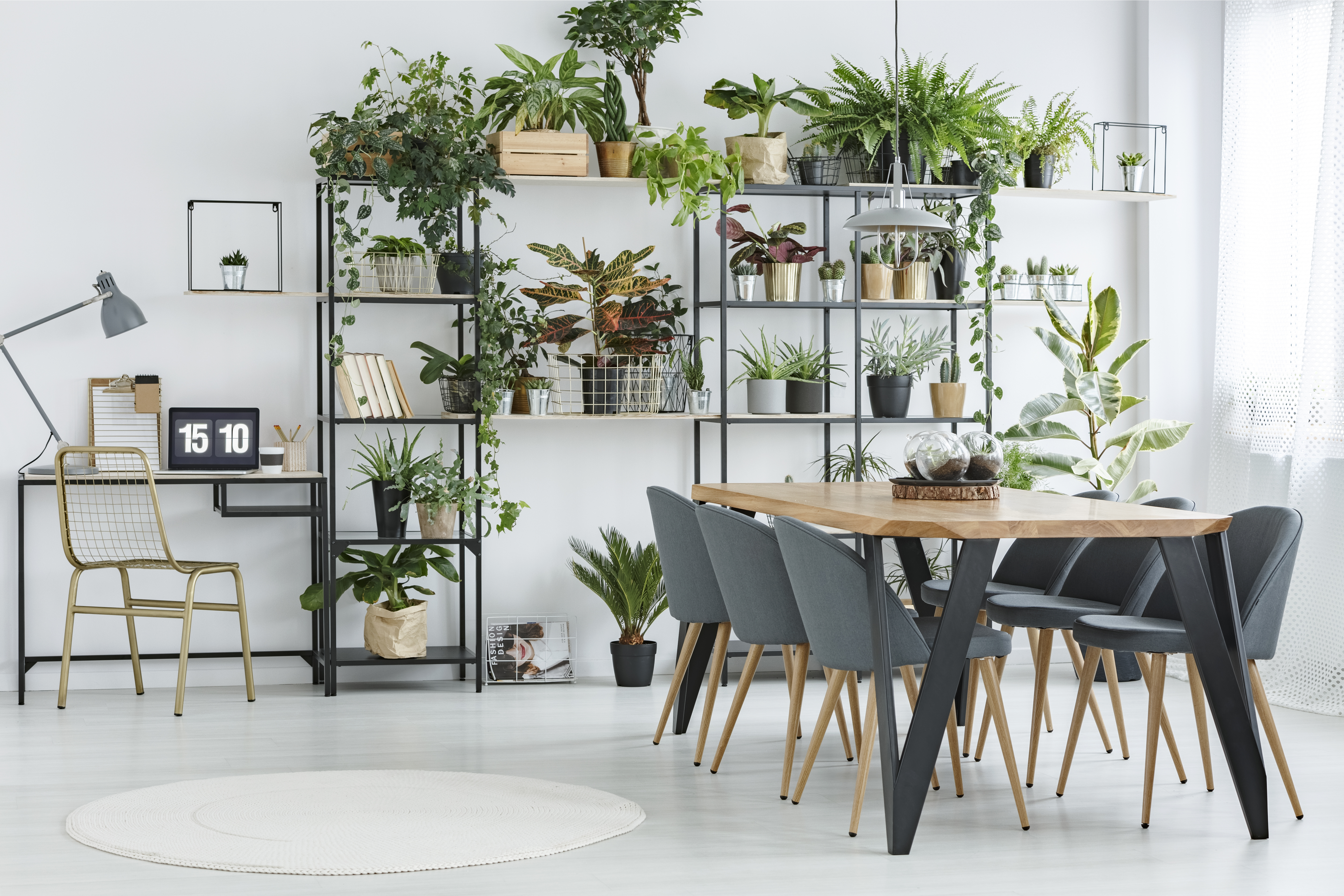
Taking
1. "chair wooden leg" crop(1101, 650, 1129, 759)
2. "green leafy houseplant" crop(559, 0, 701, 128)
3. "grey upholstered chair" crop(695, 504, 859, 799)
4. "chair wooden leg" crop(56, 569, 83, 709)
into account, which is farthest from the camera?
"green leafy houseplant" crop(559, 0, 701, 128)

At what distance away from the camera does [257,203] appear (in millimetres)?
5582

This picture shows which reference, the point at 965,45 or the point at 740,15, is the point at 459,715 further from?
the point at 965,45

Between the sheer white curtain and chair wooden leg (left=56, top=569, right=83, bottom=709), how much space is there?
4495 millimetres

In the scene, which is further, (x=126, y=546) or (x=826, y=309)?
(x=826, y=309)

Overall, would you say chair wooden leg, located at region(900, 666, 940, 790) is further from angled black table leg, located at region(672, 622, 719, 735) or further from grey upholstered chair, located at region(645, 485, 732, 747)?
angled black table leg, located at region(672, 622, 719, 735)

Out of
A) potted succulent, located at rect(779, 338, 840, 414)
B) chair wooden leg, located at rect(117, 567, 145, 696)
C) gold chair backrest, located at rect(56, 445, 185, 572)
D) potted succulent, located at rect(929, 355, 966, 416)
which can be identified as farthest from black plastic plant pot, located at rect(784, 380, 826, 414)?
chair wooden leg, located at rect(117, 567, 145, 696)

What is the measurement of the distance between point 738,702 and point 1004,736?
88cm

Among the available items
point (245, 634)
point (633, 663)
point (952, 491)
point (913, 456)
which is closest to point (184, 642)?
point (245, 634)

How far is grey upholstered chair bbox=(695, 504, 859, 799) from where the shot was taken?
3826 millimetres

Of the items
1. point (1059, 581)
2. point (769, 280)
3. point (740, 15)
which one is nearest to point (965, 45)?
point (740, 15)

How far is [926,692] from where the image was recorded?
333cm

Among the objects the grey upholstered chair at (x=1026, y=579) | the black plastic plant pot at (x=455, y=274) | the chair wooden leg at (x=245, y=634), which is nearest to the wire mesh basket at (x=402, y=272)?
the black plastic plant pot at (x=455, y=274)

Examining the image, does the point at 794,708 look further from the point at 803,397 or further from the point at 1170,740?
the point at 803,397

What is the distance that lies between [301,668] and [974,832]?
315 cm
